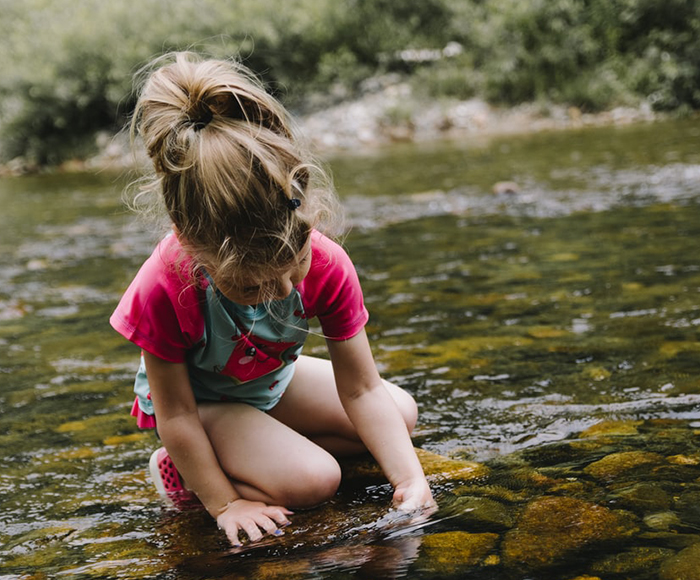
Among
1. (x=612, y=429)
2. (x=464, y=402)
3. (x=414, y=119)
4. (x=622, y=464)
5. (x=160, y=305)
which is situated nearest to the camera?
(x=160, y=305)

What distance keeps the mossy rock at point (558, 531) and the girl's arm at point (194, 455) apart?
2.06 feet

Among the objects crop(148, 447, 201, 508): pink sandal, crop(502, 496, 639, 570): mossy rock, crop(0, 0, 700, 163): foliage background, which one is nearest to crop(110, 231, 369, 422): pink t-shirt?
crop(148, 447, 201, 508): pink sandal

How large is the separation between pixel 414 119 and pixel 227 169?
16.1 metres

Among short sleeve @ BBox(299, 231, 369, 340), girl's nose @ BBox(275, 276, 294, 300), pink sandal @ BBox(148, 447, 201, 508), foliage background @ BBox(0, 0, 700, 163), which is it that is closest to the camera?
girl's nose @ BBox(275, 276, 294, 300)

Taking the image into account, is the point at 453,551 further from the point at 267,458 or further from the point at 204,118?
the point at 204,118

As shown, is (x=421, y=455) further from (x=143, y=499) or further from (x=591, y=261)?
(x=591, y=261)

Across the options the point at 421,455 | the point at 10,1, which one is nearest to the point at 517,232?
the point at 421,455

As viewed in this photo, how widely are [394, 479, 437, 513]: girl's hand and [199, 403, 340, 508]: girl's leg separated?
205 millimetres

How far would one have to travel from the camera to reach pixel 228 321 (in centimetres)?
211

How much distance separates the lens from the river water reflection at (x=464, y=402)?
5.94 feet

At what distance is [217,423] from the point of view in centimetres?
230

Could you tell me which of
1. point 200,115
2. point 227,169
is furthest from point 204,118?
point 227,169

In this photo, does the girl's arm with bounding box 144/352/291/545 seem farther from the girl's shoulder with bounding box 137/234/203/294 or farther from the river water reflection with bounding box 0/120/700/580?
the girl's shoulder with bounding box 137/234/203/294

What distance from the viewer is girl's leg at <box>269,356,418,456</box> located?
8.05 feet
